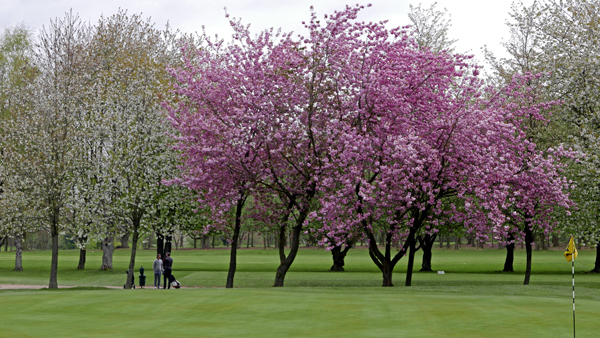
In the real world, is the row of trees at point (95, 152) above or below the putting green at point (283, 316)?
above

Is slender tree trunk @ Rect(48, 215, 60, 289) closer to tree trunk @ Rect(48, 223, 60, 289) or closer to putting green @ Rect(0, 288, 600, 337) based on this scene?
tree trunk @ Rect(48, 223, 60, 289)

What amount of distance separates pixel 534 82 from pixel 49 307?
3089 centimetres

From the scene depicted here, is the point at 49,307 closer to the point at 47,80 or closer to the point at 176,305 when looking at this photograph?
the point at 176,305

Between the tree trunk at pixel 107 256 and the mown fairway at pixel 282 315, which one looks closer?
the mown fairway at pixel 282 315

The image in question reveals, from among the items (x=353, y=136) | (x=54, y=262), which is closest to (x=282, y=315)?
(x=353, y=136)

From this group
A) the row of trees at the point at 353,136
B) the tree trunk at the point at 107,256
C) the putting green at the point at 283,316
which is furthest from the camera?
the tree trunk at the point at 107,256

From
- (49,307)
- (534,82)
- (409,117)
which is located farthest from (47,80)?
(534,82)

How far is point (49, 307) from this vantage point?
808 inches

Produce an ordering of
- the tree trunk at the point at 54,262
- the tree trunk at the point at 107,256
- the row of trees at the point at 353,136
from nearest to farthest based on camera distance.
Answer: the row of trees at the point at 353,136 < the tree trunk at the point at 54,262 < the tree trunk at the point at 107,256

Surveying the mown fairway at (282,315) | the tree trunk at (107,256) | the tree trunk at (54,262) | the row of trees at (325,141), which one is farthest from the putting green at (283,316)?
the tree trunk at (107,256)

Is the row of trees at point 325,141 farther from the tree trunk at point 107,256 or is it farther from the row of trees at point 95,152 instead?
the tree trunk at point 107,256

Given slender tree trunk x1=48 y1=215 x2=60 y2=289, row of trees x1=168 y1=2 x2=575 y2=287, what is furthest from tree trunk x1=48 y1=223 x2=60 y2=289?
row of trees x1=168 y1=2 x2=575 y2=287

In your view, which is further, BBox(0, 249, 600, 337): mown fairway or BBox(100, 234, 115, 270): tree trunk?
BBox(100, 234, 115, 270): tree trunk

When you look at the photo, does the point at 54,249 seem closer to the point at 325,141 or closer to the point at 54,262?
the point at 54,262
